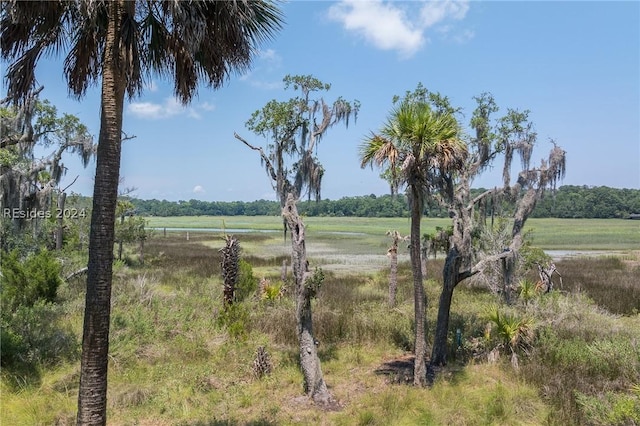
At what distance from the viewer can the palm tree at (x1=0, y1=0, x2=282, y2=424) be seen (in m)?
4.97

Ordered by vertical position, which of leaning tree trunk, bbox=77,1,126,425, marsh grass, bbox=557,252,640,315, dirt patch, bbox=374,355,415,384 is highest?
leaning tree trunk, bbox=77,1,126,425

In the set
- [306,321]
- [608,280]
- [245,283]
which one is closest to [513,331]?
[306,321]

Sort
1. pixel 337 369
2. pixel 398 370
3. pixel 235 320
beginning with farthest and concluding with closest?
pixel 235 320 < pixel 337 369 < pixel 398 370

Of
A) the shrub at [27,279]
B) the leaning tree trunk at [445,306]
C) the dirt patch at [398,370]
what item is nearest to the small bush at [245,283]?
the shrub at [27,279]

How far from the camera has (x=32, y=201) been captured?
→ 773 inches

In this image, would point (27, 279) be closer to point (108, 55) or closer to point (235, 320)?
point (235, 320)

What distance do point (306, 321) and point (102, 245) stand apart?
600 cm

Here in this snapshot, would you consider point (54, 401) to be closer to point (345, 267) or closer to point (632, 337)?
point (632, 337)

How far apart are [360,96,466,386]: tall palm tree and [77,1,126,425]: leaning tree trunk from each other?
5.62m

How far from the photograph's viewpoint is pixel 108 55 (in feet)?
16.8

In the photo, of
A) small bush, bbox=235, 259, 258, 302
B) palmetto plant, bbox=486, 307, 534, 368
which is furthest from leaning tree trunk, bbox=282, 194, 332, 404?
small bush, bbox=235, 259, 258, 302

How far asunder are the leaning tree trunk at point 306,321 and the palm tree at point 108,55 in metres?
4.67

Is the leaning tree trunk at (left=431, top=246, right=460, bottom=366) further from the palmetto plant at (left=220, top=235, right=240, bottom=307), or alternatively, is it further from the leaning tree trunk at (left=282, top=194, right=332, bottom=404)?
the palmetto plant at (left=220, top=235, right=240, bottom=307)

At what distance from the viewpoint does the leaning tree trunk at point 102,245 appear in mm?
4930
